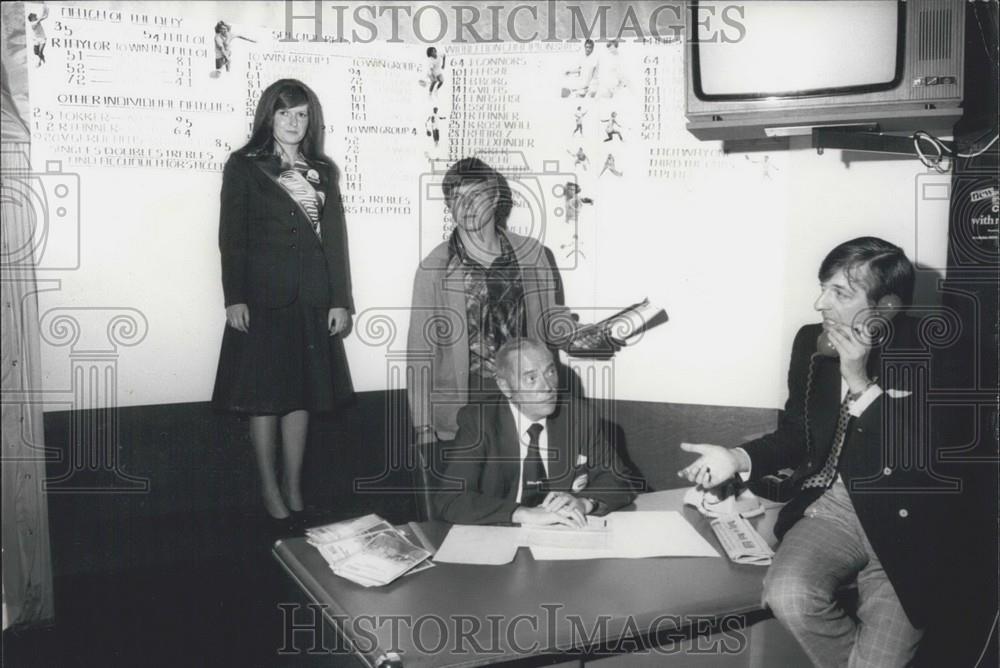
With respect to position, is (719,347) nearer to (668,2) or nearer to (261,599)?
(668,2)

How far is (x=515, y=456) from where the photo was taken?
178cm

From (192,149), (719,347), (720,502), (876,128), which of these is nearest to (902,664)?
(720,502)

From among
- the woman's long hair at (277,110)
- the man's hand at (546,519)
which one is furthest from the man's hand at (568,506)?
the woman's long hair at (277,110)

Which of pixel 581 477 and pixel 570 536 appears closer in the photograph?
pixel 570 536

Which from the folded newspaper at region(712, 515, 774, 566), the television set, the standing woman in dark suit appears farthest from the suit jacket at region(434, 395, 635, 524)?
the television set

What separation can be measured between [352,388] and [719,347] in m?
0.89

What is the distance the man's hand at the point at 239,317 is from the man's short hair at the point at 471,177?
0.55m

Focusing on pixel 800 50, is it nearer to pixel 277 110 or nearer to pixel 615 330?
pixel 615 330

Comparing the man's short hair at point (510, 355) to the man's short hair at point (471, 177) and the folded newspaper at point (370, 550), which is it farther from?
the folded newspaper at point (370, 550)

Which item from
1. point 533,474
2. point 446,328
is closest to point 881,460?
point 533,474

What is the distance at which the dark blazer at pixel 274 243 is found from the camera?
67.4 inches

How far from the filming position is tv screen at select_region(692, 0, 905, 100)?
1490mm

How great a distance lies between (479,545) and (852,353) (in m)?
0.88

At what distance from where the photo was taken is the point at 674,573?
1293 millimetres
